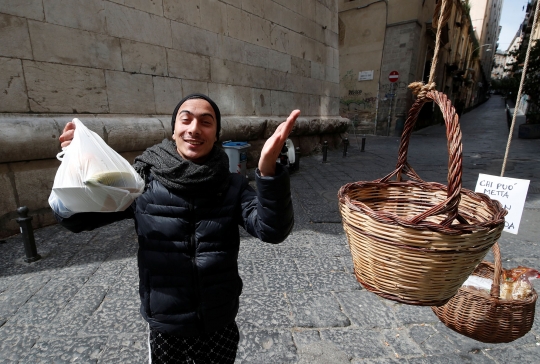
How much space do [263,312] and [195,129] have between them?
4.74ft

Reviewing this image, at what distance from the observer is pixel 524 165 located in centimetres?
678

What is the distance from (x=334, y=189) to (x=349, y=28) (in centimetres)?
1310

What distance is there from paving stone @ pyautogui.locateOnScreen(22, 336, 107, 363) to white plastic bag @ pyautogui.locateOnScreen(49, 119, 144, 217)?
1091 millimetres

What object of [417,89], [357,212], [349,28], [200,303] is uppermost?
[349,28]

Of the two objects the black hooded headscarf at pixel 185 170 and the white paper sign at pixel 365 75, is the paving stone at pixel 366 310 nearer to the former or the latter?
the black hooded headscarf at pixel 185 170

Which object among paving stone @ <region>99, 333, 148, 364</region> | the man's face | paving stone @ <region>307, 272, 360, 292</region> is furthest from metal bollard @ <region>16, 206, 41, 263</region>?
paving stone @ <region>307, 272, 360, 292</region>

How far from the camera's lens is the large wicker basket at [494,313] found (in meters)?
1.42

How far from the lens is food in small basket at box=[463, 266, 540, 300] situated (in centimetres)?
156

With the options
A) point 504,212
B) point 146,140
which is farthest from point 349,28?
point 504,212

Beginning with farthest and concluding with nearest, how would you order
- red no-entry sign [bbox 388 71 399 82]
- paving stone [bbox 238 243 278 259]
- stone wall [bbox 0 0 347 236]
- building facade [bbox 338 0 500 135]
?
building facade [bbox 338 0 500 135]
red no-entry sign [bbox 388 71 399 82]
stone wall [bbox 0 0 347 236]
paving stone [bbox 238 243 278 259]

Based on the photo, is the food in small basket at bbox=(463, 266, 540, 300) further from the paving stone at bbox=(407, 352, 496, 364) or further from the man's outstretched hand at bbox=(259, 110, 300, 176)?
the man's outstretched hand at bbox=(259, 110, 300, 176)

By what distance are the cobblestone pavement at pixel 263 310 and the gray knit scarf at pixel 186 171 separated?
1.12 meters

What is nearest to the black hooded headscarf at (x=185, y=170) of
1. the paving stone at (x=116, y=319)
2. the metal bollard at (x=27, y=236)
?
the paving stone at (x=116, y=319)

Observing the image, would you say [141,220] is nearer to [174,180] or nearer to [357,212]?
[174,180]
